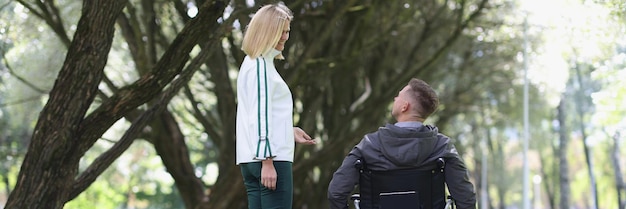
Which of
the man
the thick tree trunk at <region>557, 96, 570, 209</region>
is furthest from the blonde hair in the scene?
the thick tree trunk at <region>557, 96, 570, 209</region>

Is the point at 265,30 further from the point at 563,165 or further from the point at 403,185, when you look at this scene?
the point at 563,165

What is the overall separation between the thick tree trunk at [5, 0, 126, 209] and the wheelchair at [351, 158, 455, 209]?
10.7ft

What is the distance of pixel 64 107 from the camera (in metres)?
7.32

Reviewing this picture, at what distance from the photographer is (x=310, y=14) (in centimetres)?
1287

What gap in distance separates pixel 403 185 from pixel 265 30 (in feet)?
3.73

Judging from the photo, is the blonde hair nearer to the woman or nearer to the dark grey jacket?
the woman

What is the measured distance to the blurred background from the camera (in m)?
7.71

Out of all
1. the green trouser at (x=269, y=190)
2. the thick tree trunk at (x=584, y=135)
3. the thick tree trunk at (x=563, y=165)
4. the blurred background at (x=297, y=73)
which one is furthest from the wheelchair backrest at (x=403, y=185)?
the thick tree trunk at (x=584, y=135)

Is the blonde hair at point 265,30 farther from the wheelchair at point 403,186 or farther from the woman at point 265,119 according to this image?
the wheelchair at point 403,186

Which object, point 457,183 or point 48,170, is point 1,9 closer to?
point 48,170

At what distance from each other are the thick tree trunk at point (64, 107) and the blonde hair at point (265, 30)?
314 cm

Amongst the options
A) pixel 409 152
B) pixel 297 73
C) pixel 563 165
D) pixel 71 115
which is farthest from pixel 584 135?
pixel 409 152

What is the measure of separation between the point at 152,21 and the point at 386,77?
275 inches

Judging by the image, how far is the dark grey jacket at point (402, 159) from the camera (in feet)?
15.8
